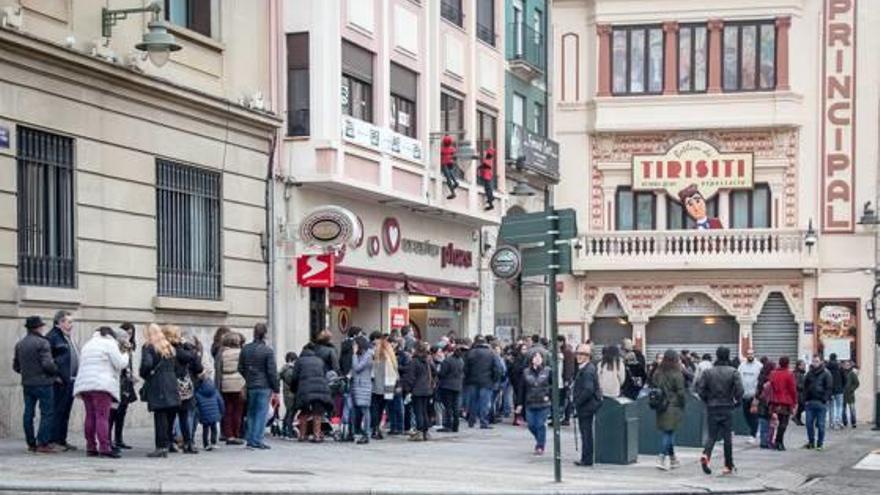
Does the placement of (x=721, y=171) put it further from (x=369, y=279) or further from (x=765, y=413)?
(x=765, y=413)

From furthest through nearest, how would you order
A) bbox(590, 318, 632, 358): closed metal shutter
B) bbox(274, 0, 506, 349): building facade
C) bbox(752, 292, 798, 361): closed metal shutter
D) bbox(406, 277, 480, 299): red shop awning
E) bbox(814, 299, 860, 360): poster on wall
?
bbox(590, 318, 632, 358): closed metal shutter
bbox(752, 292, 798, 361): closed metal shutter
bbox(814, 299, 860, 360): poster on wall
bbox(406, 277, 480, 299): red shop awning
bbox(274, 0, 506, 349): building facade

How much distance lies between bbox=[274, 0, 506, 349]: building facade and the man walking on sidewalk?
23.7ft

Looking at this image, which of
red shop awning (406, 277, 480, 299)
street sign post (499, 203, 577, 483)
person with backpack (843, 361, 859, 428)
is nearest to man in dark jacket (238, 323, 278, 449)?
street sign post (499, 203, 577, 483)

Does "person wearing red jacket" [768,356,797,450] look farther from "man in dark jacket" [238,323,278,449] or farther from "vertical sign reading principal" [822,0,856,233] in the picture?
"vertical sign reading principal" [822,0,856,233]

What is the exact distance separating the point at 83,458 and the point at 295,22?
1223 cm

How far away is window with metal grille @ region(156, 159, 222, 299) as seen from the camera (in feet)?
79.9

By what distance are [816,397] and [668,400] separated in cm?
687

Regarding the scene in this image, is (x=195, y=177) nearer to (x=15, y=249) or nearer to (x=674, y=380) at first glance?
(x=15, y=249)

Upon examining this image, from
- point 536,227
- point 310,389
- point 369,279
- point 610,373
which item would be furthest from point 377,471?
point 369,279

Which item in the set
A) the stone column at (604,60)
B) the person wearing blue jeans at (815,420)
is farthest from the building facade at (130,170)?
the stone column at (604,60)

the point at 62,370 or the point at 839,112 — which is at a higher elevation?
the point at 839,112

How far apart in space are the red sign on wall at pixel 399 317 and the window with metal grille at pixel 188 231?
277 inches

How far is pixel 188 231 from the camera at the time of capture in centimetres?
2508

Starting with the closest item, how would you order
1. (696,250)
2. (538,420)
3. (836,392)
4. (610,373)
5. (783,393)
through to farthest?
1. (538,420)
2. (610,373)
3. (783,393)
4. (836,392)
5. (696,250)
